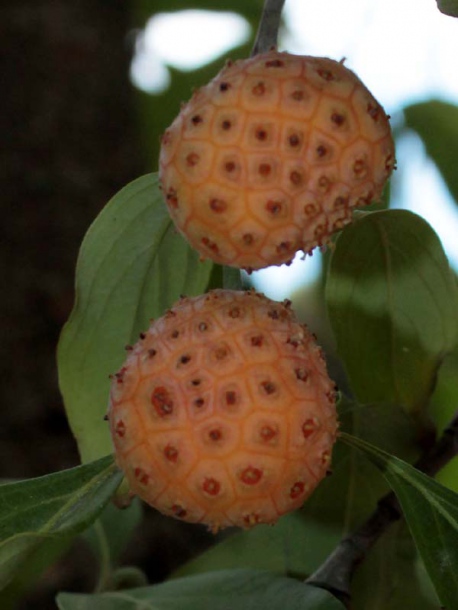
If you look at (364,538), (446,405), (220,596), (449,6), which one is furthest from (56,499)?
(446,405)

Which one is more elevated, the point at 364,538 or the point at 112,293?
the point at 112,293

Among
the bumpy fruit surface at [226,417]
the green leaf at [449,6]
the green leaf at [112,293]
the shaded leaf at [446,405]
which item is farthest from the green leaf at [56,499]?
the shaded leaf at [446,405]

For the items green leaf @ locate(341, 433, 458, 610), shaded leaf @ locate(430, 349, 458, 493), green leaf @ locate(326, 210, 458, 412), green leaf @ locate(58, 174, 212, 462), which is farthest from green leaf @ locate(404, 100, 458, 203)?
green leaf @ locate(341, 433, 458, 610)

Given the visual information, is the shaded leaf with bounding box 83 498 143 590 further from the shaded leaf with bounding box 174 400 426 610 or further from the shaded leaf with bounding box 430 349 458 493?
the shaded leaf with bounding box 430 349 458 493

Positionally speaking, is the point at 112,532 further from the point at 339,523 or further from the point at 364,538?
the point at 364,538

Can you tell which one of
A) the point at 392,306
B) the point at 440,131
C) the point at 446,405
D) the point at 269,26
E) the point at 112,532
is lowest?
the point at 112,532

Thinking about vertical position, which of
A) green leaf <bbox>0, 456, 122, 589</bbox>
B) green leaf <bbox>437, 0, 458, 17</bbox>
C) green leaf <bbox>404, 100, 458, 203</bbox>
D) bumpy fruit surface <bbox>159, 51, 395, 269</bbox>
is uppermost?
green leaf <bbox>437, 0, 458, 17</bbox>
